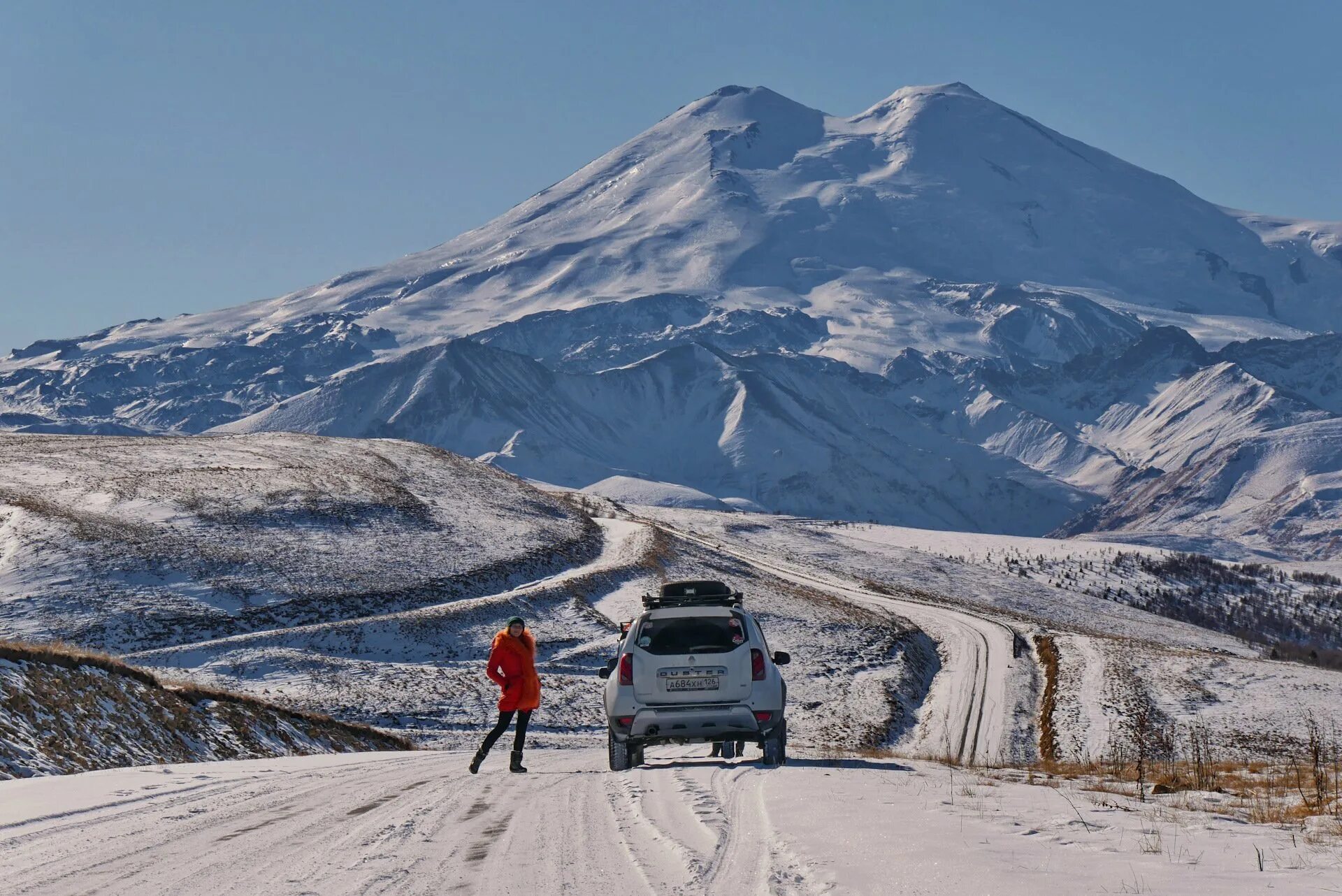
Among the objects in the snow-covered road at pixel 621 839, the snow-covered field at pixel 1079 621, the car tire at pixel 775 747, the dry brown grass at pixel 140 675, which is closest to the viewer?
the snow-covered road at pixel 621 839

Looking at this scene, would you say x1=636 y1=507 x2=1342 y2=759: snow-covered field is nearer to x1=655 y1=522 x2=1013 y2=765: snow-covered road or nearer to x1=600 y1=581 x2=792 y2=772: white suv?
x1=655 y1=522 x2=1013 y2=765: snow-covered road

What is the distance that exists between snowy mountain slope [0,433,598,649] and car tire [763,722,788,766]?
3480 cm

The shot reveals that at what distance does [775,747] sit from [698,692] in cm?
138

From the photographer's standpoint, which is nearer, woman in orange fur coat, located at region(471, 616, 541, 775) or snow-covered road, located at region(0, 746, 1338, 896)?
snow-covered road, located at region(0, 746, 1338, 896)

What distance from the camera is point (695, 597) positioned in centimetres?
2275

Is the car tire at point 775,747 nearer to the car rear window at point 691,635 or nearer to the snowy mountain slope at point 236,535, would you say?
the car rear window at point 691,635

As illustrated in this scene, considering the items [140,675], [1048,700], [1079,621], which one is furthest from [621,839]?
[1079,621]

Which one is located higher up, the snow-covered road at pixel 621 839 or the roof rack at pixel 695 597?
the roof rack at pixel 695 597

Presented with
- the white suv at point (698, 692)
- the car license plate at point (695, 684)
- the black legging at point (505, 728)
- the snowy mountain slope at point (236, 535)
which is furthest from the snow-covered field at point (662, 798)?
the snowy mountain slope at point (236, 535)

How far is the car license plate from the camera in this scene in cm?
1797

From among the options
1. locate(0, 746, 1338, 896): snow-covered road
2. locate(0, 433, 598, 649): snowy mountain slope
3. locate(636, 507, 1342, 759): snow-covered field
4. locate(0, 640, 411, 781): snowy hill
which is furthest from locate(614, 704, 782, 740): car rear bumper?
locate(0, 433, 598, 649): snowy mountain slope

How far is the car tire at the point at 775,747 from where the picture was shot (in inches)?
707

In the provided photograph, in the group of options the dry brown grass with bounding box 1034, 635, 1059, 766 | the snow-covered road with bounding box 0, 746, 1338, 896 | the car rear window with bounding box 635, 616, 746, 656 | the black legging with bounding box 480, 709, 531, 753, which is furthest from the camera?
the dry brown grass with bounding box 1034, 635, 1059, 766

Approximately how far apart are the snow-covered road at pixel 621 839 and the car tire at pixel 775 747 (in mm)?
2419
